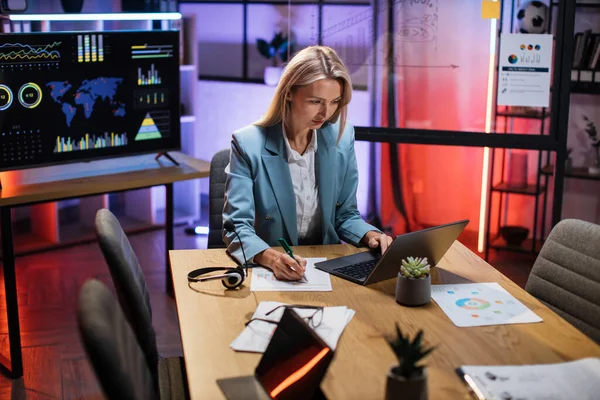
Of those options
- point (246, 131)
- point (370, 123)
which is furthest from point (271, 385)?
point (370, 123)

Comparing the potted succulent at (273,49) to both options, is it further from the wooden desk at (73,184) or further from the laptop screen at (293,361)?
the laptop screen at (293,361)

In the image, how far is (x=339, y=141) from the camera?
2.97m

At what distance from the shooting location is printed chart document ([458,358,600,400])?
168 cm

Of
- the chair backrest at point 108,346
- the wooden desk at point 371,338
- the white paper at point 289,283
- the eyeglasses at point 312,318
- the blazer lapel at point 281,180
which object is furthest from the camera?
the blazer lapel at point 281,180

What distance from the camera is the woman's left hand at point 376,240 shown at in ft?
8.75

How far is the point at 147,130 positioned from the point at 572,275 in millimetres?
2570

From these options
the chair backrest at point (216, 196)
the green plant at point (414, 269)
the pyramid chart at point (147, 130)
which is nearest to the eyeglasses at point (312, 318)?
the green plant at point (414, 269)

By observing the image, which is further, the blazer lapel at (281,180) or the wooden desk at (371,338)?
the blazer lapel at (281,180)

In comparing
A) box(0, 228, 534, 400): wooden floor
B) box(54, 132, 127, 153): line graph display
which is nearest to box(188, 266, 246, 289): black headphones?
box(0, 228, 534, 400): wooden floor

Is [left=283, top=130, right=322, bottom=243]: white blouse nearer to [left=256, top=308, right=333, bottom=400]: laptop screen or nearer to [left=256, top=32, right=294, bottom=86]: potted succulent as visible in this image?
[left=256, top=308, right=333, bottom=400]: laptop screen

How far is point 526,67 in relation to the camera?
4.35m

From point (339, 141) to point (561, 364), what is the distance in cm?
137

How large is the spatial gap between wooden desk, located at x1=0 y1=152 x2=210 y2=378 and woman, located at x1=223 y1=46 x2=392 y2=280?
1225 millimetres

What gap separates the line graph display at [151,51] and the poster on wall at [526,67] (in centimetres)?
186
